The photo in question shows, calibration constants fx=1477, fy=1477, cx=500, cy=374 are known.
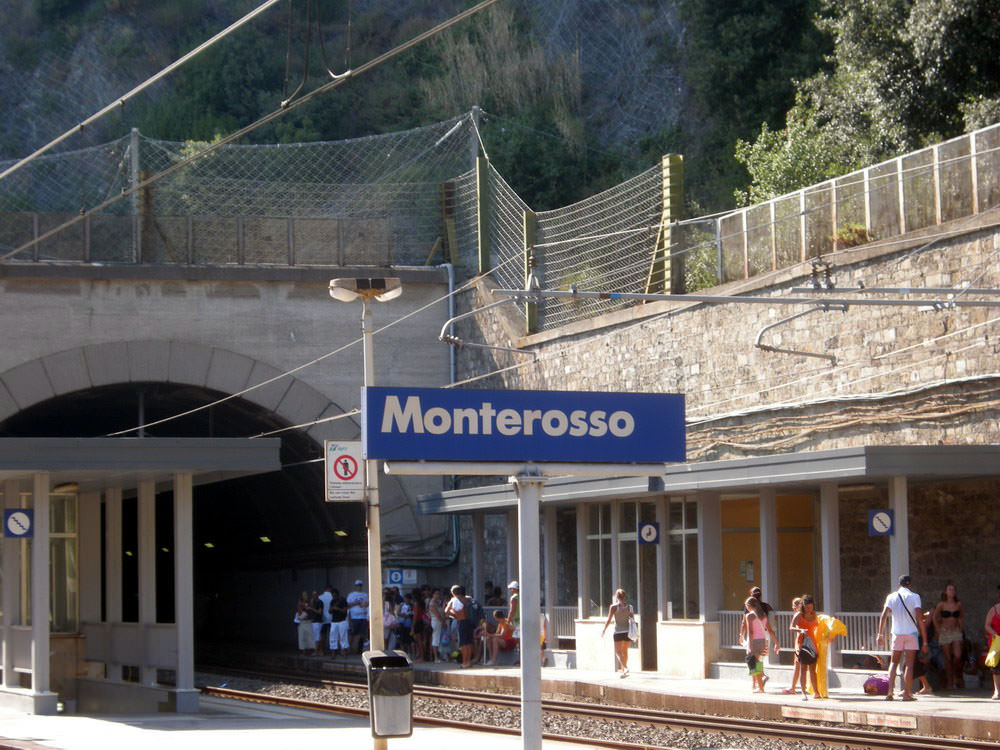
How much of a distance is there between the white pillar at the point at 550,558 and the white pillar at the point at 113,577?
7.52 m

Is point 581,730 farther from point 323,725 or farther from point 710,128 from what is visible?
point 710,128

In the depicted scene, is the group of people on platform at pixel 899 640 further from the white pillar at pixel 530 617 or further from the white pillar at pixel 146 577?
the white pillar at pixel 530 617

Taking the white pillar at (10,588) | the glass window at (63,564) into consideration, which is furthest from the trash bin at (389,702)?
the glass window at (63,564)

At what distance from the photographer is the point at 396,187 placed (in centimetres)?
3191

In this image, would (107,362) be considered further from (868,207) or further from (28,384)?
(868,207)

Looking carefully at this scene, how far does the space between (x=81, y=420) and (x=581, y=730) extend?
21.0m

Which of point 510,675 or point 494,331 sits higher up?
point 494,331

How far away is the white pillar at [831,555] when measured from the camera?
61.7 feet

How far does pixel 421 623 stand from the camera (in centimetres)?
2706

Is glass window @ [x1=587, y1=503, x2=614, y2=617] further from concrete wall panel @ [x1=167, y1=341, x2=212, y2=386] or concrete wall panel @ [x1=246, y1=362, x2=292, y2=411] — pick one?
concrete wall panel @ [x1=167, y1=341, x2=212, y2=386]

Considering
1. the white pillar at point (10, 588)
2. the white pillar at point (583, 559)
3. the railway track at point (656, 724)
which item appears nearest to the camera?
the railway track at point (656, 724)

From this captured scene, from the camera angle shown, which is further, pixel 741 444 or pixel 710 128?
pixel 710 128

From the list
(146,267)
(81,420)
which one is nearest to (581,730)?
(146,267)

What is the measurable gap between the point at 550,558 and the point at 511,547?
Answer: 2063mm
